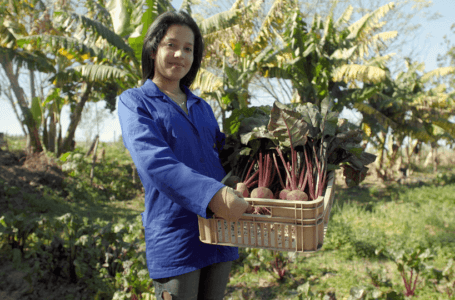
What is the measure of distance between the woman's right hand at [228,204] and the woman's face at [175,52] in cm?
63

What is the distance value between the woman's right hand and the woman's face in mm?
626

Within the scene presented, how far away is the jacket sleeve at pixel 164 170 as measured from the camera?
1.00 metres

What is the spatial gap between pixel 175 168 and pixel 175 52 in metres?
0.57

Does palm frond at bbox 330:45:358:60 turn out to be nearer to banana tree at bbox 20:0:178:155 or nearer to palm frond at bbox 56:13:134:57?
banana tree at bbox 20:0:178:155

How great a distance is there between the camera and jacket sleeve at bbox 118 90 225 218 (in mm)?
1003

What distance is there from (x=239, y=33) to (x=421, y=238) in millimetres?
5982

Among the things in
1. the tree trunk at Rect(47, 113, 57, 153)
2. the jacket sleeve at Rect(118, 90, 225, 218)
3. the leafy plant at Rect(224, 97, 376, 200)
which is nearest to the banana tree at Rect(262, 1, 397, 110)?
the leafy plant at Rect(224, 97, 376, 200)

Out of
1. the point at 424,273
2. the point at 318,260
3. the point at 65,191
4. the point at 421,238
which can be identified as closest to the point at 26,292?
the point at 318,260

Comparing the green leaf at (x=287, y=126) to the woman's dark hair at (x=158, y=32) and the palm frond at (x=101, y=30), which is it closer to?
the woman's dark hair at (x=158, y=32)

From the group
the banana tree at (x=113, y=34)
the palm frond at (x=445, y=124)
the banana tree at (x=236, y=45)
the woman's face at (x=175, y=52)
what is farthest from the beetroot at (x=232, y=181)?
the palm frond at (x=445, y=124)

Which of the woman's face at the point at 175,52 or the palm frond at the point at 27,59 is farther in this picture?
the palm frond at the point at 27,59

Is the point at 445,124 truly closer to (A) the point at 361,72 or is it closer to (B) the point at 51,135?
(A) the point at 361,72

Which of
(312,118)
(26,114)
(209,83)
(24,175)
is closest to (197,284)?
(312,118)

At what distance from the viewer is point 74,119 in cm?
1106
